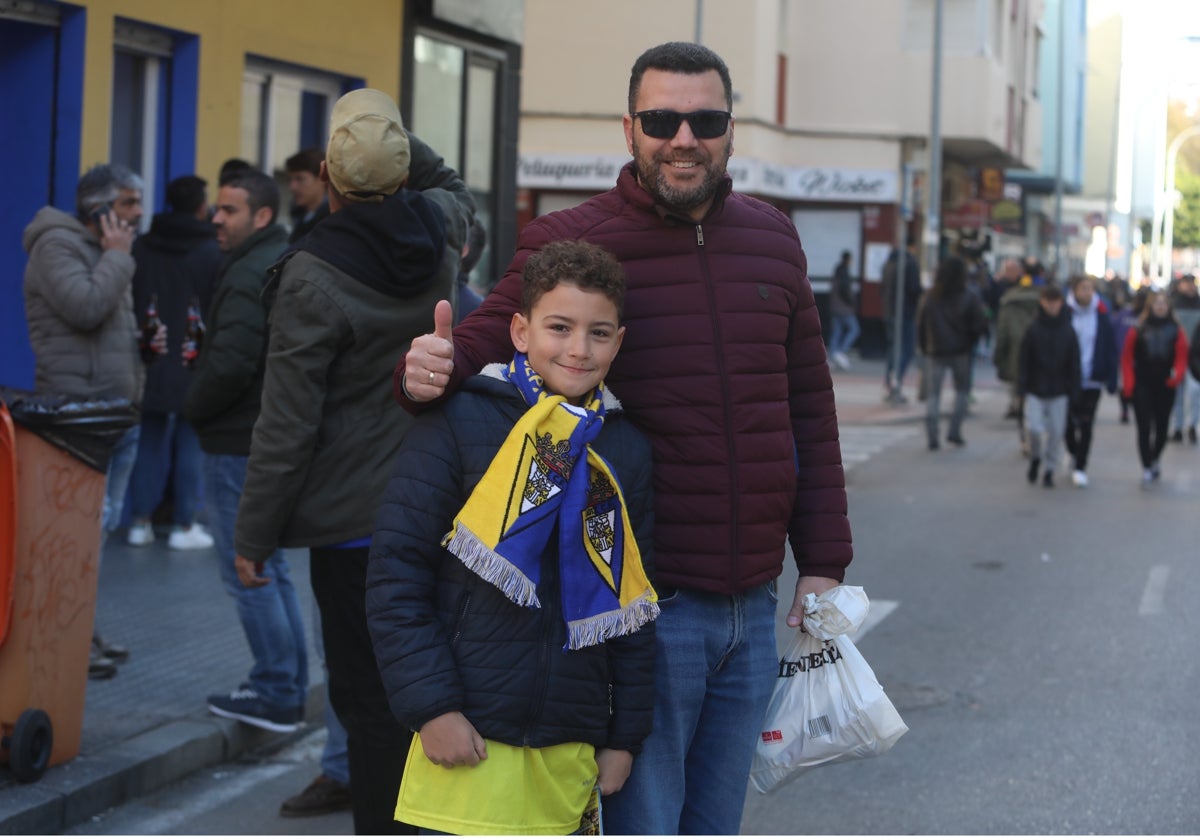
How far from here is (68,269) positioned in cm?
719

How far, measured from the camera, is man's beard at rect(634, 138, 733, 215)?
3.16 m

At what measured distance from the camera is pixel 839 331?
30.0 meters

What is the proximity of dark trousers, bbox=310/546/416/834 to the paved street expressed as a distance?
3.07 feet

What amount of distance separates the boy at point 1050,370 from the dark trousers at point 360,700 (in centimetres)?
1097

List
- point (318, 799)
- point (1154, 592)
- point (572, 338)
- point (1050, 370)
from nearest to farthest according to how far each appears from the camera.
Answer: point (572, 338) < point (318, 799) < point (1154, 592) < point (1050, 370)

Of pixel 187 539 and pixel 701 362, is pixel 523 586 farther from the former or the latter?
pixel 187 539

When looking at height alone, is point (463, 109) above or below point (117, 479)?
above

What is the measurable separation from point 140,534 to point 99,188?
306cm

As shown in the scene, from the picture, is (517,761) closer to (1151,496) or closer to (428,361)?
(428,361)

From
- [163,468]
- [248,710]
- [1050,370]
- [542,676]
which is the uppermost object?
[1050,370]

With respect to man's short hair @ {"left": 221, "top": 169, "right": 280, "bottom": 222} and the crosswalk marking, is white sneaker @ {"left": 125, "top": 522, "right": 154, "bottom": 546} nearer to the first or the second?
man's short hair @ {"left": 221, "top": 169, "right": 280, "bottom": 222}

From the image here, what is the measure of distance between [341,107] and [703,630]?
1.83 meters

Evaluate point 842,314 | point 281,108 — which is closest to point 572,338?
point 281,108

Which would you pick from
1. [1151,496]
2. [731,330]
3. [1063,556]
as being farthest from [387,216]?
[1151,496]
